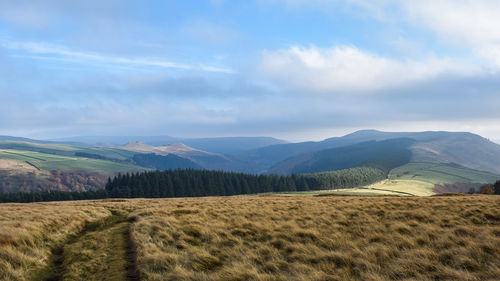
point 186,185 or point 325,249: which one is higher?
point 325,249

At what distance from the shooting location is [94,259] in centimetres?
1041

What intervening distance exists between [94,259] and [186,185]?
140910 millimetres

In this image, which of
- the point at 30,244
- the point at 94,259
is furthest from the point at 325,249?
the point at 30,244

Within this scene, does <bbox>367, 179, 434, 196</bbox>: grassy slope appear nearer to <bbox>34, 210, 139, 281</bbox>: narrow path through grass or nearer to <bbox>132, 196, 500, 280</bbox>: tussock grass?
<bbox>132, 196, 500, 280</bbox>: tussock grass

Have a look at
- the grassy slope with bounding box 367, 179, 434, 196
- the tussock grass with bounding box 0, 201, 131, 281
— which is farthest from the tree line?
the tussock grass with bounding box 0, 201, 131, 281

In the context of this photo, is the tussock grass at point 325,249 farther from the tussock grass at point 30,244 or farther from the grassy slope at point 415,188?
the grassy slope at point 415,188

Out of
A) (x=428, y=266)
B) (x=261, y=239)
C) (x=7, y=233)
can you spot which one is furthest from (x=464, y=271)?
(x=7, y=233)

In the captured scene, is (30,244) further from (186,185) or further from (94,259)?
(186,185)

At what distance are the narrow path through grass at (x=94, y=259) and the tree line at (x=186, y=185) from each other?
128203 millimetres

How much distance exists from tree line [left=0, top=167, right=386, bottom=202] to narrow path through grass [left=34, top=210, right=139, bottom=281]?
128 m

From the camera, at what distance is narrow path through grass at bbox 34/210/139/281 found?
888 centimetres

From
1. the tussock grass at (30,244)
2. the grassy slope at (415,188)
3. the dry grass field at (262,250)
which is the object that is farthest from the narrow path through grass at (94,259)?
the grassy slope at (415,188)

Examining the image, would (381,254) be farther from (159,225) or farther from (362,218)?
(159,225)

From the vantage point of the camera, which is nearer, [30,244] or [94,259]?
[94,259]
